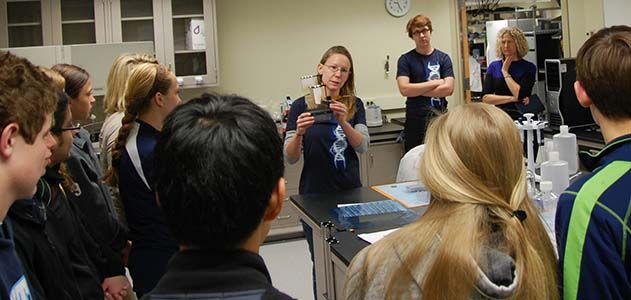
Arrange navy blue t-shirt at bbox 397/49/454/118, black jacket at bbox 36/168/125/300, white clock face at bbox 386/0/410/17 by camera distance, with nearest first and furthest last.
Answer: black jacket at bbox 36/168/125/300, navy blue t-shirt at bbox 397/49/454/118, white clock face at bbox 386/0/410/17

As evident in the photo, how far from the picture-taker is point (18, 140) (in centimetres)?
108

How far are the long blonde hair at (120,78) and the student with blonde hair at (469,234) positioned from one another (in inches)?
52.3

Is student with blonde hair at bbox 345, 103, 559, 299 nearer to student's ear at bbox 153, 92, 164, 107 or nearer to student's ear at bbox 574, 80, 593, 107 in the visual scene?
student's ear at bbox 574, 80, 593, 107

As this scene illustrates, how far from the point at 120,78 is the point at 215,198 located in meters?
1.64

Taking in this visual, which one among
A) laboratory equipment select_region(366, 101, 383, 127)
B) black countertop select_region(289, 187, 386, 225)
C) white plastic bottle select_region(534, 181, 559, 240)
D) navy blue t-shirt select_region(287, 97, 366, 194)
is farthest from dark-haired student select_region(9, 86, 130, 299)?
laboratory equipment select_region(366, 101, 383, 127)

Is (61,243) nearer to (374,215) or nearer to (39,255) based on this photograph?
(39,255)

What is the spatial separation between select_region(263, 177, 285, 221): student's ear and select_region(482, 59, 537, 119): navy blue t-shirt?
143 inches

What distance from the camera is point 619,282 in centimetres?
113

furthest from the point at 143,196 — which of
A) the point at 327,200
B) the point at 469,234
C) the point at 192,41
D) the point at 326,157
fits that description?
the point at 192,41

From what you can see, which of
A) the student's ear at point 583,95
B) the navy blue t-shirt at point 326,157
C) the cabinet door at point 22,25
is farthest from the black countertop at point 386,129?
the student's ear at point 583,95

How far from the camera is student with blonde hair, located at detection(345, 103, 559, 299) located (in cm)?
111

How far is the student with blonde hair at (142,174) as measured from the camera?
78.2 inches

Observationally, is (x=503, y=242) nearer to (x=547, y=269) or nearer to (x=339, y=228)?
(x=547, y=269)

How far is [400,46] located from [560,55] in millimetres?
1504
